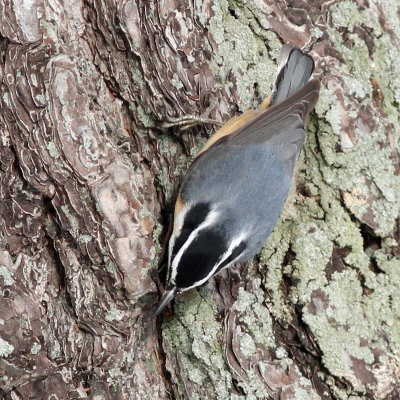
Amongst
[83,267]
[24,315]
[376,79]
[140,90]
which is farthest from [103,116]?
[376,79]

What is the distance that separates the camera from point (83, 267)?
2.50m

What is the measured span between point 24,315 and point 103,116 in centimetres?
85

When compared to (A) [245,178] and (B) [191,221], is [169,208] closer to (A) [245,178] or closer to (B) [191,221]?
(B) [191,221]

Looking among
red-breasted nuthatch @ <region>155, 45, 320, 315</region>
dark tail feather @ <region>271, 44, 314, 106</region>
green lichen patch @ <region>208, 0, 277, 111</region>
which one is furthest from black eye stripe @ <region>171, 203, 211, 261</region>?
dark tail feather @ <region>271, 44, 314, 106</region>

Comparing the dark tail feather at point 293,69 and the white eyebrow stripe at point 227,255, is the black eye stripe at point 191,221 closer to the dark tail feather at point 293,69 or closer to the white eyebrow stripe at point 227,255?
the white eyebrow stripe at point 227,255

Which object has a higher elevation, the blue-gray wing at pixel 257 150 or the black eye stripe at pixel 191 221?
the blue-gray wing at pixel 257 150

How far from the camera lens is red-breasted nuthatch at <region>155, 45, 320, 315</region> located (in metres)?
2.55

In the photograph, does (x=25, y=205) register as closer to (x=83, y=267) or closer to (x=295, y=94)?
(x=83, y=267)

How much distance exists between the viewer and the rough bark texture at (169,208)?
2.42 metres

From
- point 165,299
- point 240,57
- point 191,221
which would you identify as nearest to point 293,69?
point 240,57

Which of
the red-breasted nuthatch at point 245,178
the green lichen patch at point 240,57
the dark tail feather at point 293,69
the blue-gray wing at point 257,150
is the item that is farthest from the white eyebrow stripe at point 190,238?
the dark tail feather at point 293,69

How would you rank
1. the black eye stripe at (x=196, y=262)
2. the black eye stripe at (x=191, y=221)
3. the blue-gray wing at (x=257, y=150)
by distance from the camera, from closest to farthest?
the black eye stripe at (x=196, y=262), the black eye stripe at (x=191, y=221), the blue-gray wing at (x=257, y=150)

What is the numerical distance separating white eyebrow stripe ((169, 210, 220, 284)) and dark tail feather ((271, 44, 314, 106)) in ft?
2.29

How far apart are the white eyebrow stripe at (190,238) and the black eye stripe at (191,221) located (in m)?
0.01
